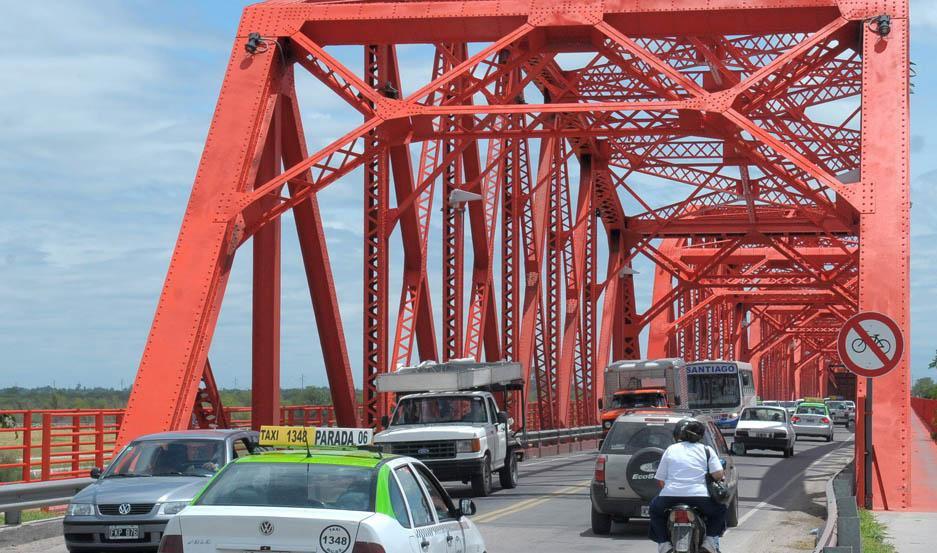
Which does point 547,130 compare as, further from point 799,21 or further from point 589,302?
point 589,302

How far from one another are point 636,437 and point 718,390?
126 ft

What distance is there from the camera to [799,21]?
77.8ft

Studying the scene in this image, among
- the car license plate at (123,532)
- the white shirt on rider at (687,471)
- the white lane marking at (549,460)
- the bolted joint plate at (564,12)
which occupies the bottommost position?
the white lane marking at (549,460)

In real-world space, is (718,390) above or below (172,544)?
above

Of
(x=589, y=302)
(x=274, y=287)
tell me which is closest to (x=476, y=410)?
(x=274, y=287)

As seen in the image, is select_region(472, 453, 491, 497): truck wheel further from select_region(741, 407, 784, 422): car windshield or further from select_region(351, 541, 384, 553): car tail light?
select_region(741, 407, 784, 422): car windshield

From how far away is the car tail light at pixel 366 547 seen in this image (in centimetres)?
857

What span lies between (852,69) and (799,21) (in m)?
14.3

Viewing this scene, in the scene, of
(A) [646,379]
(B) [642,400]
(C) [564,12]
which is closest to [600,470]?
(C) [564,12]

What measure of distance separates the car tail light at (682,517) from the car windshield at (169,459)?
19.0 feet

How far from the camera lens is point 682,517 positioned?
11828mm

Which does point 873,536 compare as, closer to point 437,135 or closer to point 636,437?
point 636,437

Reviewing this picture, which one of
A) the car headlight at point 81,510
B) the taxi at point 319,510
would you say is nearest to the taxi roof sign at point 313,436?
the taxi at point 319,510

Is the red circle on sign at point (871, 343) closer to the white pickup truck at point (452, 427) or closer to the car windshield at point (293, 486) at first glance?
the white pickup truck at point (452, 427)
